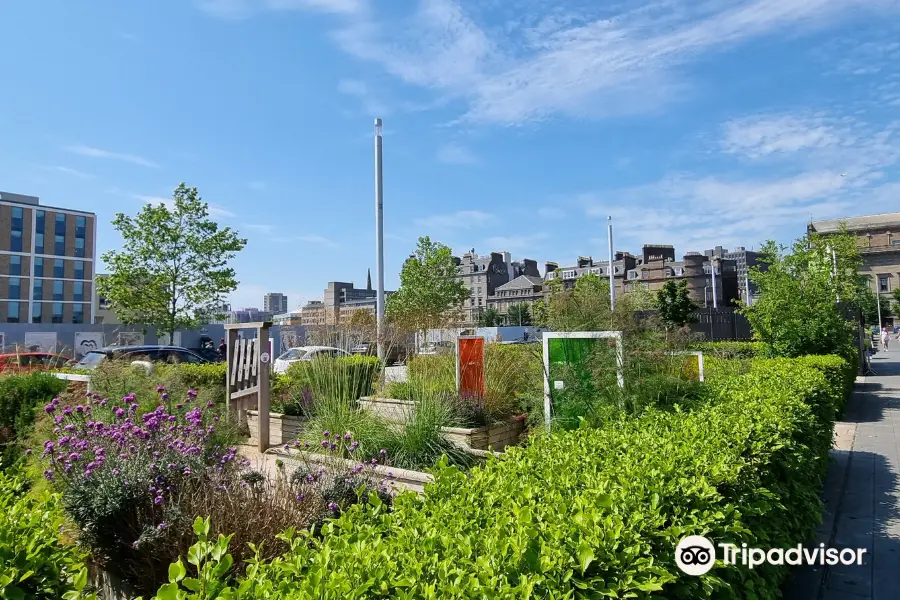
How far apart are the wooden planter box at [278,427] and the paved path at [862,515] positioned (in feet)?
18.9

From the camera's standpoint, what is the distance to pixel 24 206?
5828 centimetres

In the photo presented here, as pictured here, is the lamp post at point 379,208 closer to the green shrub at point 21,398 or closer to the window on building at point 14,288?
the green shrub at point 21,398

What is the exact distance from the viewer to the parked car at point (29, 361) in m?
10.8

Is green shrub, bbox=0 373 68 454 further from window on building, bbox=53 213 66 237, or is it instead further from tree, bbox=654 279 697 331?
window on building, bbox=53 213 66 237

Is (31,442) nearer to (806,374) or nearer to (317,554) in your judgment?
(317,554)

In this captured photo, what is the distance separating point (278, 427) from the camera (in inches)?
302

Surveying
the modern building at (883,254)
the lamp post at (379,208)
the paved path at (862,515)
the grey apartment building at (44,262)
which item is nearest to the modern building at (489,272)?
the modern building at (883,254)

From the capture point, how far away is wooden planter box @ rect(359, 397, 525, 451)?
5.91m

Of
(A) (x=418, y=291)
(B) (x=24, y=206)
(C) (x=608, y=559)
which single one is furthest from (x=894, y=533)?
(B) (x=24, y=206)

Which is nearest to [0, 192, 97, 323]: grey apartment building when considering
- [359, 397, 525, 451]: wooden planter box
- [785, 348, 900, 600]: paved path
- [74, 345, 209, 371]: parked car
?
[74, 345, 209, 371]: parked car

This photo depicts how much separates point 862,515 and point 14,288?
72.9 meters

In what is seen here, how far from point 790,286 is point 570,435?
431 inches

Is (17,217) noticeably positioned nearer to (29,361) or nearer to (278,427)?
(29,361)

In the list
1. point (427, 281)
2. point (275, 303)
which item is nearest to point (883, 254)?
point (427, 281)
